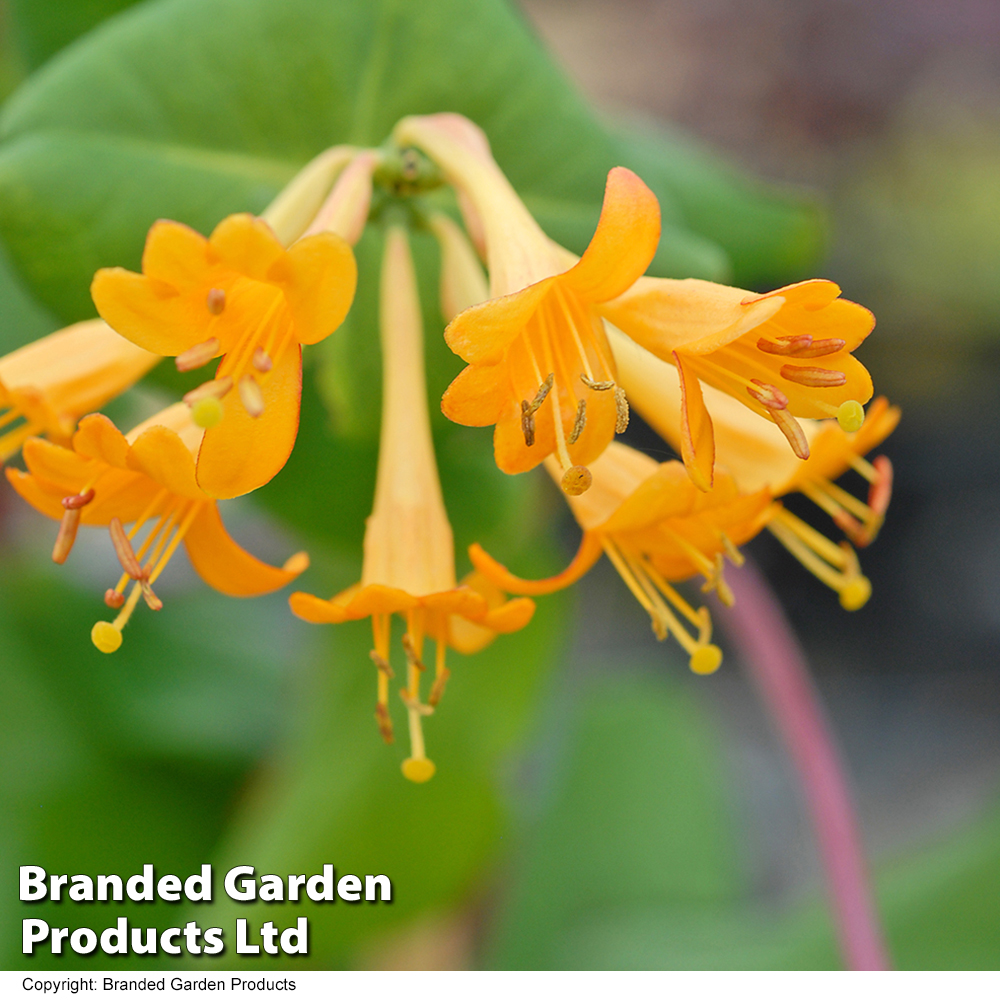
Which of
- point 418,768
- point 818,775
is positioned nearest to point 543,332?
point 418,768

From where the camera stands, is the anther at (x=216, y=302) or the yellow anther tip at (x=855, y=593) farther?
the yellow anther tip at (x=855, y=593)

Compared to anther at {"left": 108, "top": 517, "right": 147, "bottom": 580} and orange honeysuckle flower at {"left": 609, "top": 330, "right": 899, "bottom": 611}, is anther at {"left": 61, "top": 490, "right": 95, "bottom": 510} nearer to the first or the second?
anther at {"left": 108, "top": 517, "right": 147, "bottom": 580}

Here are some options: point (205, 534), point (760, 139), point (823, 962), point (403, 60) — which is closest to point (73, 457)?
point (205, 534)

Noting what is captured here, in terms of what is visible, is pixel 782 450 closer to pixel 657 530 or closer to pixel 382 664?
pixel 657 530

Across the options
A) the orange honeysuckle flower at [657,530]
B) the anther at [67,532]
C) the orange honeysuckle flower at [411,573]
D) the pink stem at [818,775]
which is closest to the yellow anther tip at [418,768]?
the orange honeysuckle flower at [411,573]

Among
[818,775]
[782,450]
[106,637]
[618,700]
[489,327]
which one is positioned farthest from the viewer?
[618,700]

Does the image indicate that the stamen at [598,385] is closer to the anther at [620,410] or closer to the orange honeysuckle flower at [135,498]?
the anther at [620,410]

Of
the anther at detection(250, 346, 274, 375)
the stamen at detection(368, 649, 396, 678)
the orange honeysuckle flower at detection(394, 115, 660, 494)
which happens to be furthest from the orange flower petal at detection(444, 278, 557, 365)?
the stamen at detection(368, 649, 396, 678)
